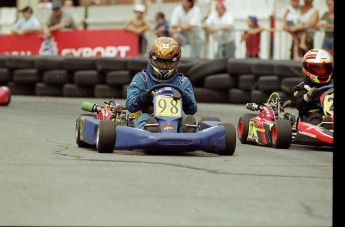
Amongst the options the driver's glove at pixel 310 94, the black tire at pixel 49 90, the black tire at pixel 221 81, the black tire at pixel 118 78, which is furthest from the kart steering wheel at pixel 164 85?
the black tire at pixel 49 90

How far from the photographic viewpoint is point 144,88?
1082 centimetres

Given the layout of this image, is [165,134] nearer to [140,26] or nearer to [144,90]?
[144,90]

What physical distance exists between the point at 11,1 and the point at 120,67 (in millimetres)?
7988

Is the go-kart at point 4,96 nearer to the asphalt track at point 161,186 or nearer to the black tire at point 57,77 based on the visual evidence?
the black tire at point 57,77

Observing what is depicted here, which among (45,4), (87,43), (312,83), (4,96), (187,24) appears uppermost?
(45,4)

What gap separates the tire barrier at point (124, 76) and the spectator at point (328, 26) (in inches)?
20.8

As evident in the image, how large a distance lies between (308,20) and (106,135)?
852cm

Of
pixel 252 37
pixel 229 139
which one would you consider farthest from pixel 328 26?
pixel 229 139

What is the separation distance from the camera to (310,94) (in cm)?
1145

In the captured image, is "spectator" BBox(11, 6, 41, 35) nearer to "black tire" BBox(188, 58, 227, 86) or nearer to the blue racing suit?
"black tire" BBox(188, 58, 227, 86)

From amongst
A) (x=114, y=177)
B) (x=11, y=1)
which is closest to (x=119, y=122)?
(x=114, y=177)

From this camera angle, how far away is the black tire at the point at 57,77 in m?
19.7

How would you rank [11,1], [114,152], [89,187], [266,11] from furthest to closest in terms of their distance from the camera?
1. [11,1]
2. [266,11]
3. [114,152]
4. [89,187]

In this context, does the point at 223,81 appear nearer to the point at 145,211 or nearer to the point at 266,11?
the point at 266,11
